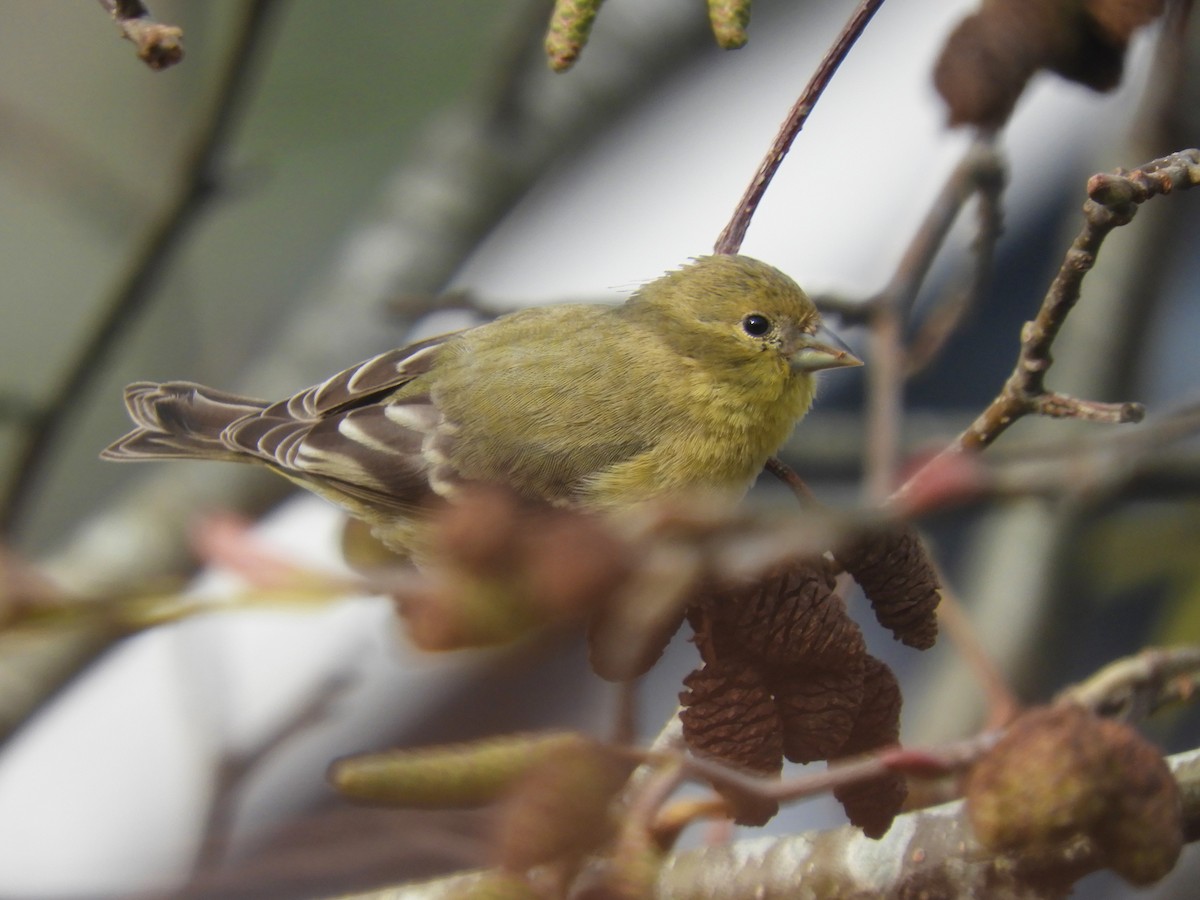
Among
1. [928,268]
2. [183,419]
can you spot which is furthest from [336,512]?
[928,268]

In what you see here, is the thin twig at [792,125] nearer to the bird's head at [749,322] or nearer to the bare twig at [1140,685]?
the bird's head at [749,322]

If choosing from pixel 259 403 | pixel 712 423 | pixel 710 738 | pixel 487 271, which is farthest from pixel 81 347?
pixel 710 738

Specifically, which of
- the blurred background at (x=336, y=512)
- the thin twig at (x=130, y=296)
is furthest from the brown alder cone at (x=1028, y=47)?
the thin twig at (x=130, y=296)

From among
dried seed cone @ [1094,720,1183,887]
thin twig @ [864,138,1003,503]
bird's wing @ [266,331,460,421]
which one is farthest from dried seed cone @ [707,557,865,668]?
bird's wing @ [266,331,460,421]

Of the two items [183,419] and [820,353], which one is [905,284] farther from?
[183,419]

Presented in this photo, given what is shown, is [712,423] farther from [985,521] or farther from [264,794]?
[264,794]

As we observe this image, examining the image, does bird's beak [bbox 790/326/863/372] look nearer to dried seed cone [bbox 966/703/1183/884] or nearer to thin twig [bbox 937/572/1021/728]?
thin twig [bbox 937/572/1021/728]
